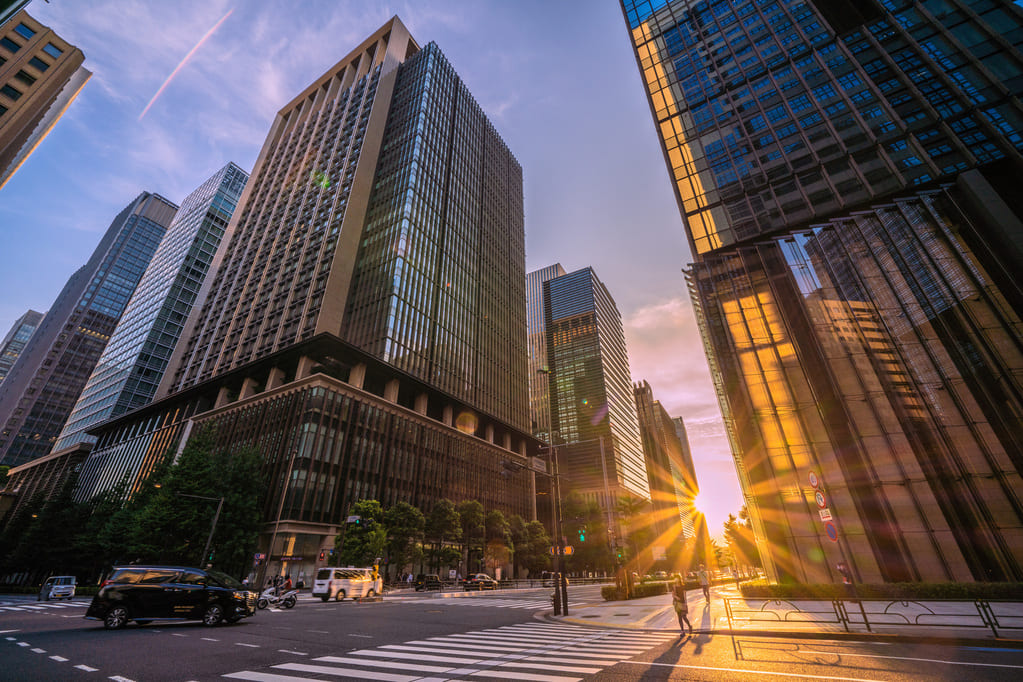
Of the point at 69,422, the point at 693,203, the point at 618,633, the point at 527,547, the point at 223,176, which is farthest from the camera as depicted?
Answer: the point at 223,176

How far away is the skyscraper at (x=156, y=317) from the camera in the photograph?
8512 cm

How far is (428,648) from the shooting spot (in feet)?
33.5

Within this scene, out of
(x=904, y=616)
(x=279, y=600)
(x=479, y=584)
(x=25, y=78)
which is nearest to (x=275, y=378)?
(x=479, y=584)

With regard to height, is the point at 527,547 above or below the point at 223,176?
below

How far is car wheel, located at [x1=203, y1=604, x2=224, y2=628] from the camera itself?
13.5 metres

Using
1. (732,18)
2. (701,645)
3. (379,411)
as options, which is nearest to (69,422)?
(379,411)

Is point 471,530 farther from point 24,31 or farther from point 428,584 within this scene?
point 24,31

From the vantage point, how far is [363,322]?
61.0 m

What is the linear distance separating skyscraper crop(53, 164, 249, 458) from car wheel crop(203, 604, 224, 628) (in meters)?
97.3

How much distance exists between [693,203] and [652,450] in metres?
161

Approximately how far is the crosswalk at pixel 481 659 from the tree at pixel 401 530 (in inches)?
1275

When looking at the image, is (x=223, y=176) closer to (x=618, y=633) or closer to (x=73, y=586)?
(x=73, y=586)

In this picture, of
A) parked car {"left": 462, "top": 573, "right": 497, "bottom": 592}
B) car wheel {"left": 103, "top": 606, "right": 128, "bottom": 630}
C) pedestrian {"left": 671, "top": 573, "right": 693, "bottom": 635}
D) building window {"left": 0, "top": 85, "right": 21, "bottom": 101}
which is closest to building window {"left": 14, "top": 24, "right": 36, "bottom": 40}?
building window {"left": 0, "top": 85, "right": 21, "bottom": 101}

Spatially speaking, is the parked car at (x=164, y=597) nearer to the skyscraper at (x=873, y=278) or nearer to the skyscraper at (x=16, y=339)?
the skyscraper at (x=873, y=278)
